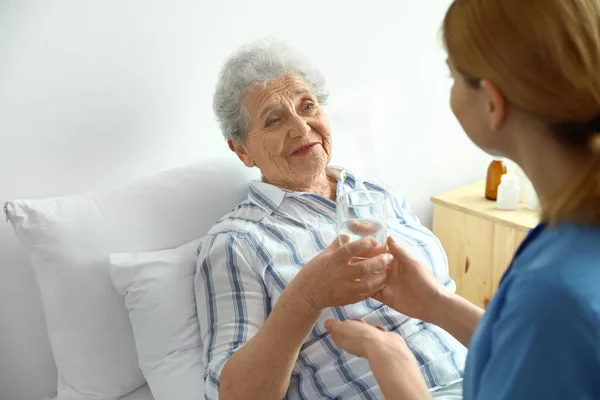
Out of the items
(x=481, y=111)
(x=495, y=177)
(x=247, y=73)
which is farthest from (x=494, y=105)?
(x=495, y=177)

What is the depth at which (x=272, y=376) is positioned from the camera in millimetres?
1165

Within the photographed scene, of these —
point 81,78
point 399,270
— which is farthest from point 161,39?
point 399,270

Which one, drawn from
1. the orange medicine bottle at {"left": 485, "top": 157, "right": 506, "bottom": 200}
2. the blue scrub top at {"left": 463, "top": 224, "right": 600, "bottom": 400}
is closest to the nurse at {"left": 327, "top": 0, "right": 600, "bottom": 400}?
the blue scrub top at {"left": 463, "top": 224, "right": 600, "bottom": 400}

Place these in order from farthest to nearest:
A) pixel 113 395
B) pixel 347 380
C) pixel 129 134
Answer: pixel 129 134
pixel 113 395
pixel 347 380

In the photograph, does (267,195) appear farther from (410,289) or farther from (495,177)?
(495,177)

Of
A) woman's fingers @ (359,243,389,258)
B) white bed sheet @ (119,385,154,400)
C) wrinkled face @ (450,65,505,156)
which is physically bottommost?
white bed sheet @ (119,385,154,400)

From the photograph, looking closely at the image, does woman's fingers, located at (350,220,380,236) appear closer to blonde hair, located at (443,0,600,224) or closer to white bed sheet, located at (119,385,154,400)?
blonde hair, located at (443,0,600,224)

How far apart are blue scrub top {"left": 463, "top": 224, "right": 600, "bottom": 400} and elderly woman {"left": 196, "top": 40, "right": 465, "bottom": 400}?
1.38ft

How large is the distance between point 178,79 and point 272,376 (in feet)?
2.88

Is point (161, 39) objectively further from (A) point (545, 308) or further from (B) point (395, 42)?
(A) point (545, 308)

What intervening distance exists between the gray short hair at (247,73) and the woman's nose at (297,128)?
4.6 inches

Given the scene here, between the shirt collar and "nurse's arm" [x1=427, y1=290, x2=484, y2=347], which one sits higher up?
the shirt collar

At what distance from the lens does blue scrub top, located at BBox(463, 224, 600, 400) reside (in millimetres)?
623

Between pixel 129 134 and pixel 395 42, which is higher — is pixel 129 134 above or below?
below
